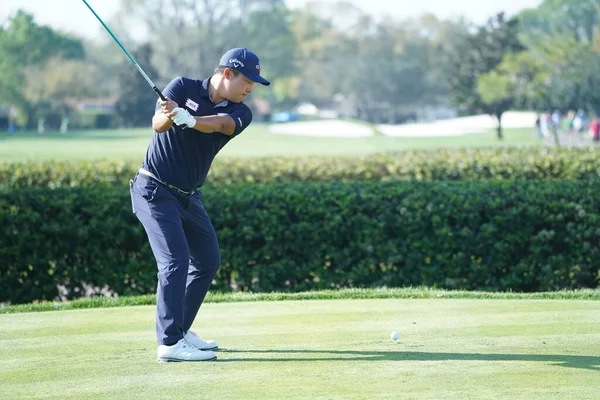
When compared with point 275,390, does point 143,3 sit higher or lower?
higher

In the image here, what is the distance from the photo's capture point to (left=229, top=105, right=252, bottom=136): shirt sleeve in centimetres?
609

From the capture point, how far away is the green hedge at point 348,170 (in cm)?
1484

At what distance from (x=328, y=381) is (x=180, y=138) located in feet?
6.30

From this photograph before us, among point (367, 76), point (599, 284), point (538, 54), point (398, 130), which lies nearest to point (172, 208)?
point (599, 284)

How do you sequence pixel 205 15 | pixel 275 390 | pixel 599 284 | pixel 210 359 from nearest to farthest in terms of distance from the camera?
pixel 275 390 → pixel 210 359 → pixel 599 284 → pixel 205 15

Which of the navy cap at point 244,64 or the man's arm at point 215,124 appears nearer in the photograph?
the man's arm at point 215,124

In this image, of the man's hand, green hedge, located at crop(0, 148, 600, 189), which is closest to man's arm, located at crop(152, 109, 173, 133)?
the man's hand

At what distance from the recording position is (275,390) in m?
5.02

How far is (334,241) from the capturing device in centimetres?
1009

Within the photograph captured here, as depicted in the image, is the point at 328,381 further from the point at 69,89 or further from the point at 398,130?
the point at 69,89

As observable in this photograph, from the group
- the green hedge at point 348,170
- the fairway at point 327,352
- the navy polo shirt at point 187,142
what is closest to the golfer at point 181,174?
the navy polo shirt at point 187,142

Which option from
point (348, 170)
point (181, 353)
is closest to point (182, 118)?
point (181, 353)

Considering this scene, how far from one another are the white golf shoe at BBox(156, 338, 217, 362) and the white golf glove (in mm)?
1415

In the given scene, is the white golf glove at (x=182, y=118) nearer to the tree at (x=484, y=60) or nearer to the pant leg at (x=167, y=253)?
the pant leg at (x=167, y=253)
